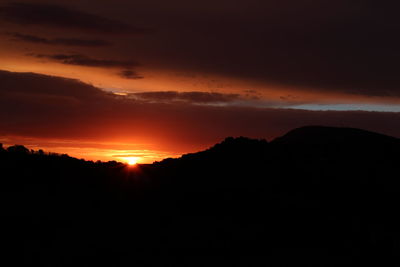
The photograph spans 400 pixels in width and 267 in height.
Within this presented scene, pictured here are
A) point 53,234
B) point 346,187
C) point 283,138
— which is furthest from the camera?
point 283,138

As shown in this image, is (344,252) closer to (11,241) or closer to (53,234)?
(53,234)

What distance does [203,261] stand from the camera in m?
29.7

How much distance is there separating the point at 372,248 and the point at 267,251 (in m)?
6.70

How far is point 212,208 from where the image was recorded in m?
37.9

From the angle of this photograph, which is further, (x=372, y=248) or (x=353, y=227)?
(x=353, y=227)

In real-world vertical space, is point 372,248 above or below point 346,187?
below

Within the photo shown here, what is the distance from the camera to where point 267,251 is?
32.3 metres

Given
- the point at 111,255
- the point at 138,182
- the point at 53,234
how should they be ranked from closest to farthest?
the point at 111,255
the point at 53,234
the point at 138,182

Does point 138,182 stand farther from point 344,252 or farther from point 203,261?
point 344,252

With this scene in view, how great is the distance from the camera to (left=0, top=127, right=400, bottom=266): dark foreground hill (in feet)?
101

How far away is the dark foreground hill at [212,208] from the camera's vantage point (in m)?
30.7

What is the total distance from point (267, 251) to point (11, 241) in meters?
14.3

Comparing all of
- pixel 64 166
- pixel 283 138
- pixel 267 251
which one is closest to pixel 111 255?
pixel 267 251

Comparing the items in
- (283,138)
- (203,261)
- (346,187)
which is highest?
(283,138)
